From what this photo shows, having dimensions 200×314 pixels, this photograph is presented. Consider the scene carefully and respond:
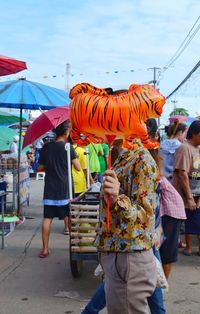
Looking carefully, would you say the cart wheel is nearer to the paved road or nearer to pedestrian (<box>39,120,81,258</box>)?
the paved road

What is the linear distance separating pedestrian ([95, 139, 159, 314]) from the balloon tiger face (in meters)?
0.16

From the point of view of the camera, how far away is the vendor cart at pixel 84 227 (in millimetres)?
4434

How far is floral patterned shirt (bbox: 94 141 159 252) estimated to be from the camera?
96.0 inches

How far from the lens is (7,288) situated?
4809 millimetres

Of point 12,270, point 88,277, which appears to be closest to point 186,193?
point 88,277

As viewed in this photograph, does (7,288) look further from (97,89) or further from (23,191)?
(23,191)

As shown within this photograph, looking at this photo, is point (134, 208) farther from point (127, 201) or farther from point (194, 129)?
point (194, 129)

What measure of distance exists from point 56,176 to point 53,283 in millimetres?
1596

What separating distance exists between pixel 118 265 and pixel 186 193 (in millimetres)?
3211

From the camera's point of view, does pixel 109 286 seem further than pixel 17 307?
No

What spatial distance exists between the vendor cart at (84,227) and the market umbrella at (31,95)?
3357mm

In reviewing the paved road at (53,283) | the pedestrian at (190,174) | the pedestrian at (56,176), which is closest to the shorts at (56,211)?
the pedestrian at (56,176)

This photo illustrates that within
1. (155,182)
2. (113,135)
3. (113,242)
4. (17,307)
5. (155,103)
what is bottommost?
(17,307)

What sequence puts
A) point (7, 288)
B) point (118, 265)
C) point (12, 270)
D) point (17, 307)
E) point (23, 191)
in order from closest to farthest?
point (118, 265) < point (17, 307) < point (7, 288) < point (12, 270) < point (23, 191)
